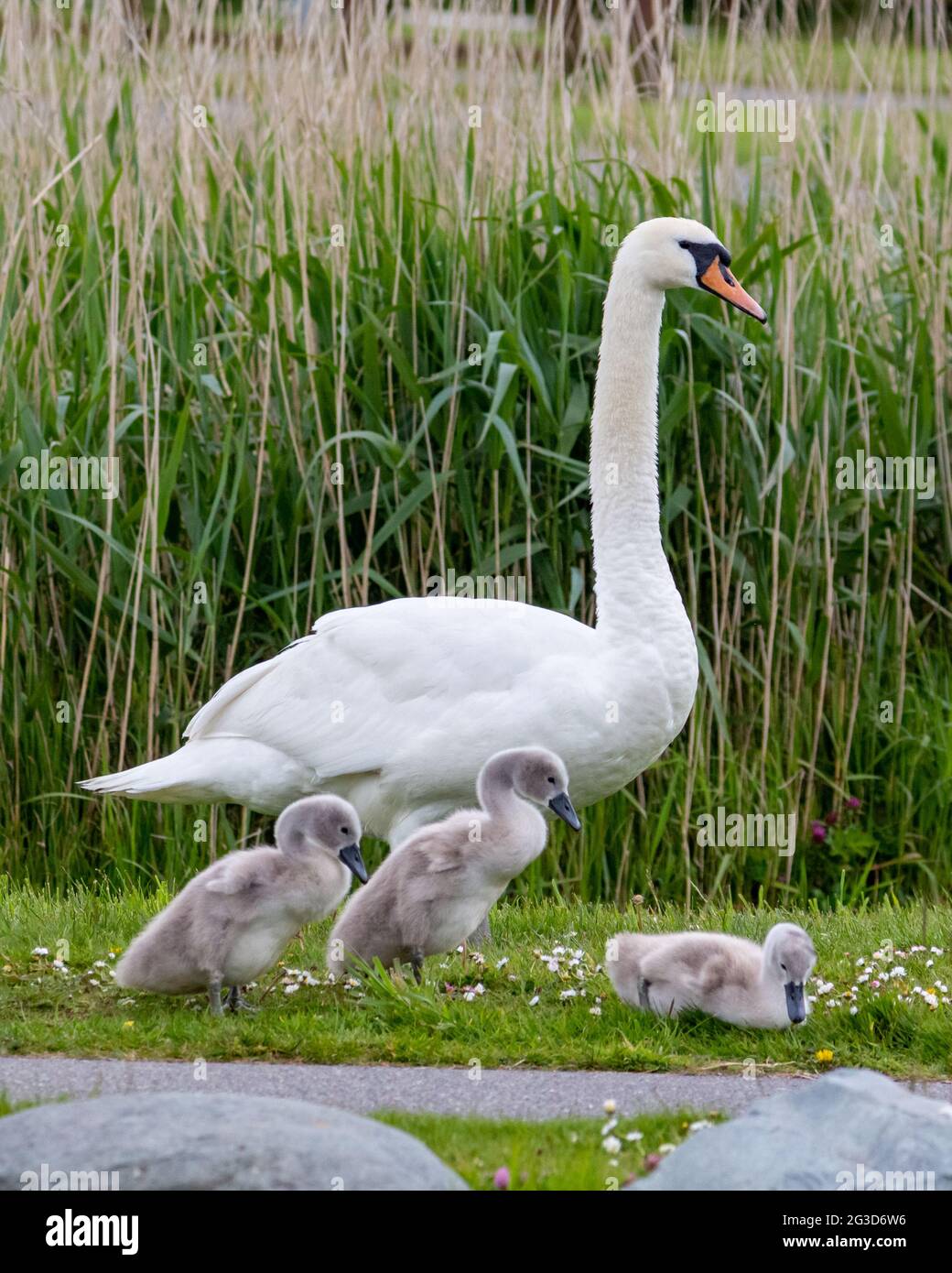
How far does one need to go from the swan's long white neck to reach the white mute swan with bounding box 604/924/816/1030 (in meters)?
1.35

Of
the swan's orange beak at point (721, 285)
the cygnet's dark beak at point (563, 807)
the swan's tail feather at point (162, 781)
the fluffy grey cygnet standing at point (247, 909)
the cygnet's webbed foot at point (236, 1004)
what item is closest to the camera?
the fluffy grey cygnet standing at point (247, 909)

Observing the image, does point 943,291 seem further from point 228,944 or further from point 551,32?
point 228,944

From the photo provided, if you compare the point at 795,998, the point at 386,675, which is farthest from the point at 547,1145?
the point at 386,675

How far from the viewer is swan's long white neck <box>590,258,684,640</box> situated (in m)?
6.13

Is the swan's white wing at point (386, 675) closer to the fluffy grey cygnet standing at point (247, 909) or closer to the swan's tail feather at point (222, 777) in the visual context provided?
the swan's tail feather at point (222, 777)

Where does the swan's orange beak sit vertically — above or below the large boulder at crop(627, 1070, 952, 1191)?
above

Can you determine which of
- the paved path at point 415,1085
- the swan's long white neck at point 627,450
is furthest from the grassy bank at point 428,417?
the paved path at point 415,1085

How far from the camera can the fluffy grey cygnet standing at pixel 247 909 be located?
16.3 ft

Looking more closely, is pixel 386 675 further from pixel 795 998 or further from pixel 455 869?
pixel 795 998

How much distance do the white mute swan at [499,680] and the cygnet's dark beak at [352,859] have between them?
0.60 meters

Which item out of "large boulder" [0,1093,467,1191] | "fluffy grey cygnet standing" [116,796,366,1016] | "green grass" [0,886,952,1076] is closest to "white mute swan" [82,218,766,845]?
"green grass" [0,886,952,1076]

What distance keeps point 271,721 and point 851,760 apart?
2.63 metres

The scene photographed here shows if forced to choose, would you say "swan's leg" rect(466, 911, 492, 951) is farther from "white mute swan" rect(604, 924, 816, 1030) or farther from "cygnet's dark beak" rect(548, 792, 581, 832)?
"white mute swan" rect(604, 924, 816, 1030)

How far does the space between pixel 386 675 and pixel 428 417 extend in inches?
56.3
